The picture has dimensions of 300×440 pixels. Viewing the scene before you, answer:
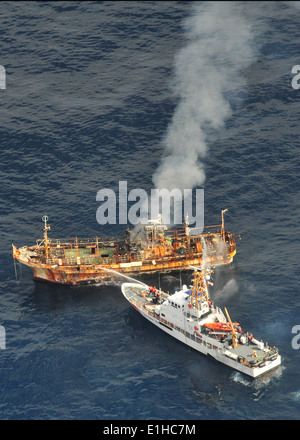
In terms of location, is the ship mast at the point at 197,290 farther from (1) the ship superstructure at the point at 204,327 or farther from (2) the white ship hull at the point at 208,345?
(2) the white ship hull at the point at 208,345

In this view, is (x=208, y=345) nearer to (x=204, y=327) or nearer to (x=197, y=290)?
(x=204, y=327)

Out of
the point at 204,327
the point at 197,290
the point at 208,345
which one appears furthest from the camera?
the point at 197,290

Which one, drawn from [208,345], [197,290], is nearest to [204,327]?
[208,345]

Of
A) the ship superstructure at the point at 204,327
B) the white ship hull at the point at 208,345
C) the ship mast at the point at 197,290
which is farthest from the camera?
the ship mast at the point at 197,290

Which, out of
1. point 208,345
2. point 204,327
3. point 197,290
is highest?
point 197,290

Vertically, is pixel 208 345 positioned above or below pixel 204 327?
below

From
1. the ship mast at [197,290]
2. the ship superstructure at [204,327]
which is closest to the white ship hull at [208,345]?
the ship superstructure at [204,327]

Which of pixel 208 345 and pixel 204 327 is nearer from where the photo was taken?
pixel 208 345
